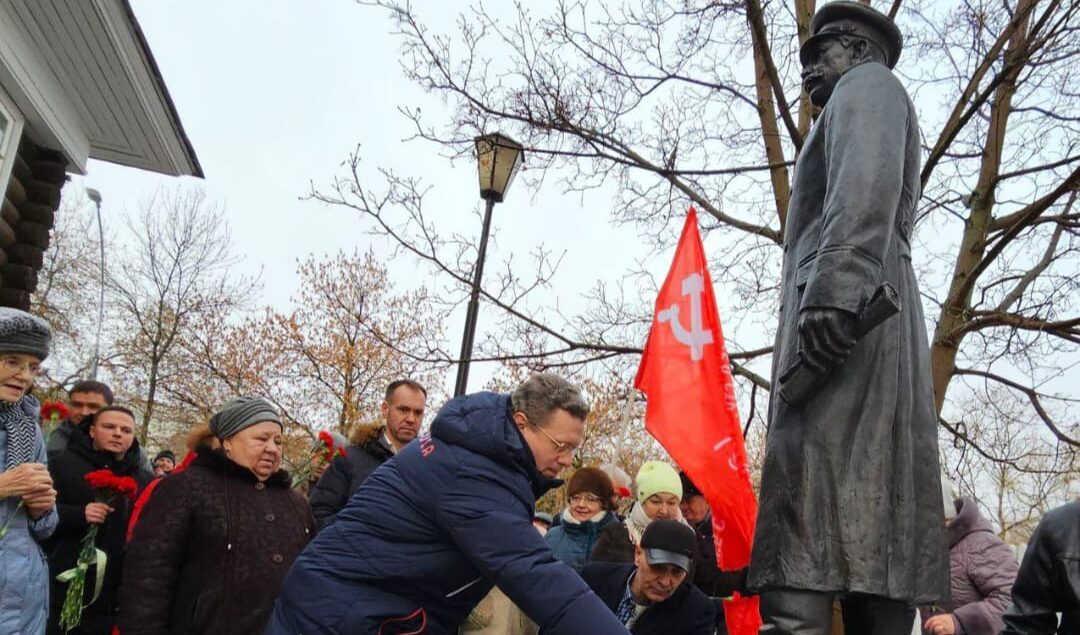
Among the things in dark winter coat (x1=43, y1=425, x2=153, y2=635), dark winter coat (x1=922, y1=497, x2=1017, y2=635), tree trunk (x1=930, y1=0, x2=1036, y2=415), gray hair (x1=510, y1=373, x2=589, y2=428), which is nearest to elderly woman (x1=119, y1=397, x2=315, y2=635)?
dark winter coat (x1=43, y1=425, x2=153, y2=635)

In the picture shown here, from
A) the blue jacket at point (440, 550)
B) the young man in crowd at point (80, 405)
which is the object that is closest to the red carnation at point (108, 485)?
the young man in crowd at point (80, 405)

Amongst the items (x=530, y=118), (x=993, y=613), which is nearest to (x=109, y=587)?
(x=993, y=613)

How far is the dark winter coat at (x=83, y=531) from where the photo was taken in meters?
4.82

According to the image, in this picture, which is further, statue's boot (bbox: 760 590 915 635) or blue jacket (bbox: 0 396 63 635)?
blue jacket (bbox: 0 396 63 635)

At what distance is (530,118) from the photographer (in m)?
10.0

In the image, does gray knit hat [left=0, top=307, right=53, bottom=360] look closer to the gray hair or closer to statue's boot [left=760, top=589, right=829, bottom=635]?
the gray hair

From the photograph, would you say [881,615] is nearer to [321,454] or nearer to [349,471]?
[349,471]

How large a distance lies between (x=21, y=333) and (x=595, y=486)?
3391 mm

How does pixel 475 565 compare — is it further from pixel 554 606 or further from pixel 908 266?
pixel 908 266

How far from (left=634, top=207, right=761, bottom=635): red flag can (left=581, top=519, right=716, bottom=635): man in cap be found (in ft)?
3.66

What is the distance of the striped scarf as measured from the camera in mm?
3895

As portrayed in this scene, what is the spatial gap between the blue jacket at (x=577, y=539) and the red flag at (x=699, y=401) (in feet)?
2.32

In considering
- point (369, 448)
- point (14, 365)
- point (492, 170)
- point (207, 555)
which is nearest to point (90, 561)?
point (207, 555)

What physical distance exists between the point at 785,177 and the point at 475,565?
8.12m
